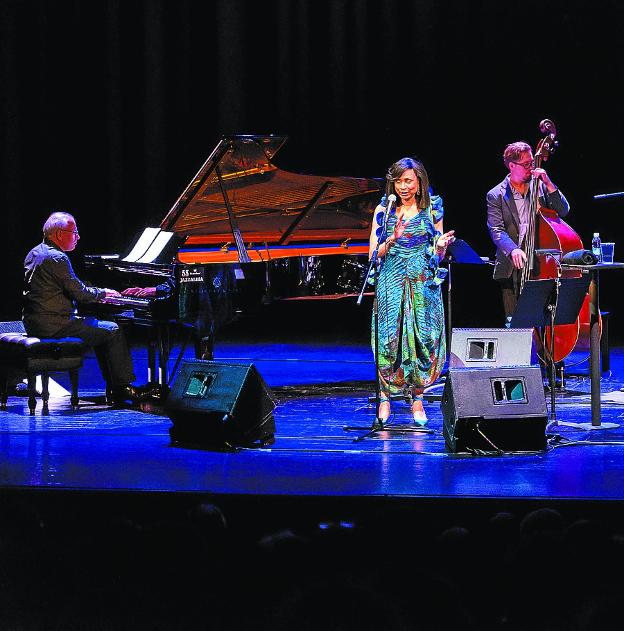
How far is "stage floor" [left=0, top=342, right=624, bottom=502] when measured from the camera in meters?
3.90

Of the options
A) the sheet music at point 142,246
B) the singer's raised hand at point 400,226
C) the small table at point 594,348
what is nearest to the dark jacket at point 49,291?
the sheet music at point 142,246

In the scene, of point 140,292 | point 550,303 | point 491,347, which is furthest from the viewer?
point 140,292

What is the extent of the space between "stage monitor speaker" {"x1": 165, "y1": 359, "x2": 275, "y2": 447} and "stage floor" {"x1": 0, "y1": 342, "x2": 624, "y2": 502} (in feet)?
0.33

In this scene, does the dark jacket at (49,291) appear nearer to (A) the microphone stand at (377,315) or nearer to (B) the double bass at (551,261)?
(A) the microphone stand at (377,315)

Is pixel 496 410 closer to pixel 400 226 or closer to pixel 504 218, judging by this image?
pixel 400 226

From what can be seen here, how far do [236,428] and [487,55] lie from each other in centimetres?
532

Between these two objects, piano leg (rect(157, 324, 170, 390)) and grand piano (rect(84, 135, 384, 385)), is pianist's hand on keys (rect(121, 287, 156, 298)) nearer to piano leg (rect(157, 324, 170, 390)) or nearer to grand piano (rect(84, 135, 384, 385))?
grand piano (rect(84, 135, 384, 385))

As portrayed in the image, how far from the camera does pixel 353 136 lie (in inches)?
366

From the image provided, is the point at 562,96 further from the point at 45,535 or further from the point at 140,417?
the point at 45,535

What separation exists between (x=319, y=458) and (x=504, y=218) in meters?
2.68

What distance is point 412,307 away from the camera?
16.8 ft

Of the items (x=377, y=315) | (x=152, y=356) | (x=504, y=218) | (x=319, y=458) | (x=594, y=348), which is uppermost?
(x=504, y=218)

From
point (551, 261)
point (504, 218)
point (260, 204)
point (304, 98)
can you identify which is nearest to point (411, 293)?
point (551, 261)

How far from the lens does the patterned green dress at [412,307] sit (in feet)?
16.7
